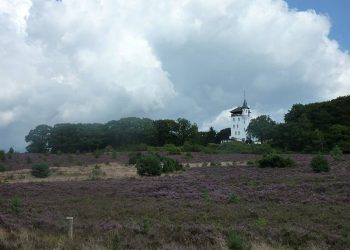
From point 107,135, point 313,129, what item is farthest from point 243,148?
point 107,135

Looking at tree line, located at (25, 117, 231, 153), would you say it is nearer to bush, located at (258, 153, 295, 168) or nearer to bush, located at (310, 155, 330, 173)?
bush, located at (258, 153, 295, 168)

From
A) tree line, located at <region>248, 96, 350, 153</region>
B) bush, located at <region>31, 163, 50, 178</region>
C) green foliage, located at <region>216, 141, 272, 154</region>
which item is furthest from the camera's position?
tree line, located at <region>248, 96, 350, 153</region>

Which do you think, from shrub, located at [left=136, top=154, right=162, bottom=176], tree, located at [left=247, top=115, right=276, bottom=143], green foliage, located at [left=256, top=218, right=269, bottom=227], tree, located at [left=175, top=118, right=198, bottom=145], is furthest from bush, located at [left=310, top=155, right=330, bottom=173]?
tree, located at [left=175, top=118, right=198, bottom=145]

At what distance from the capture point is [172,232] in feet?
50.0

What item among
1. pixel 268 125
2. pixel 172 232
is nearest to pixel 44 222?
pixel 172 232

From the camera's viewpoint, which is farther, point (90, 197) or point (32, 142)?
point (32, 142)

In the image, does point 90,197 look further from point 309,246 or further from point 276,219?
point 309,246

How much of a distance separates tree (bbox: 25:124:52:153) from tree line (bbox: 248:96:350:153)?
4422 cm

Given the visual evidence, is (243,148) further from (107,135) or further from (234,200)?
(234,200)

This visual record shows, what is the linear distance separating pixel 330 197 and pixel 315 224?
6.08m

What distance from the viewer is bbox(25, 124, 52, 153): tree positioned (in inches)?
4147

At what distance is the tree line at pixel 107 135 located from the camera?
105500 mm

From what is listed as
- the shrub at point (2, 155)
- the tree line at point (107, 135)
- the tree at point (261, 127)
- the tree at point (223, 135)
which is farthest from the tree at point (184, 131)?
the shrub at point (2, 155)

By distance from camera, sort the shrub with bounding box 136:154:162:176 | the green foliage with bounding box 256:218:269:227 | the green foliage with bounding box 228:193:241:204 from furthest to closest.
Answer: the shrub with bounding box 136:154:162:176 < the green foliage with bounding box 228:193:241:204 < the green foliage with bounding box 256:218:269:227
